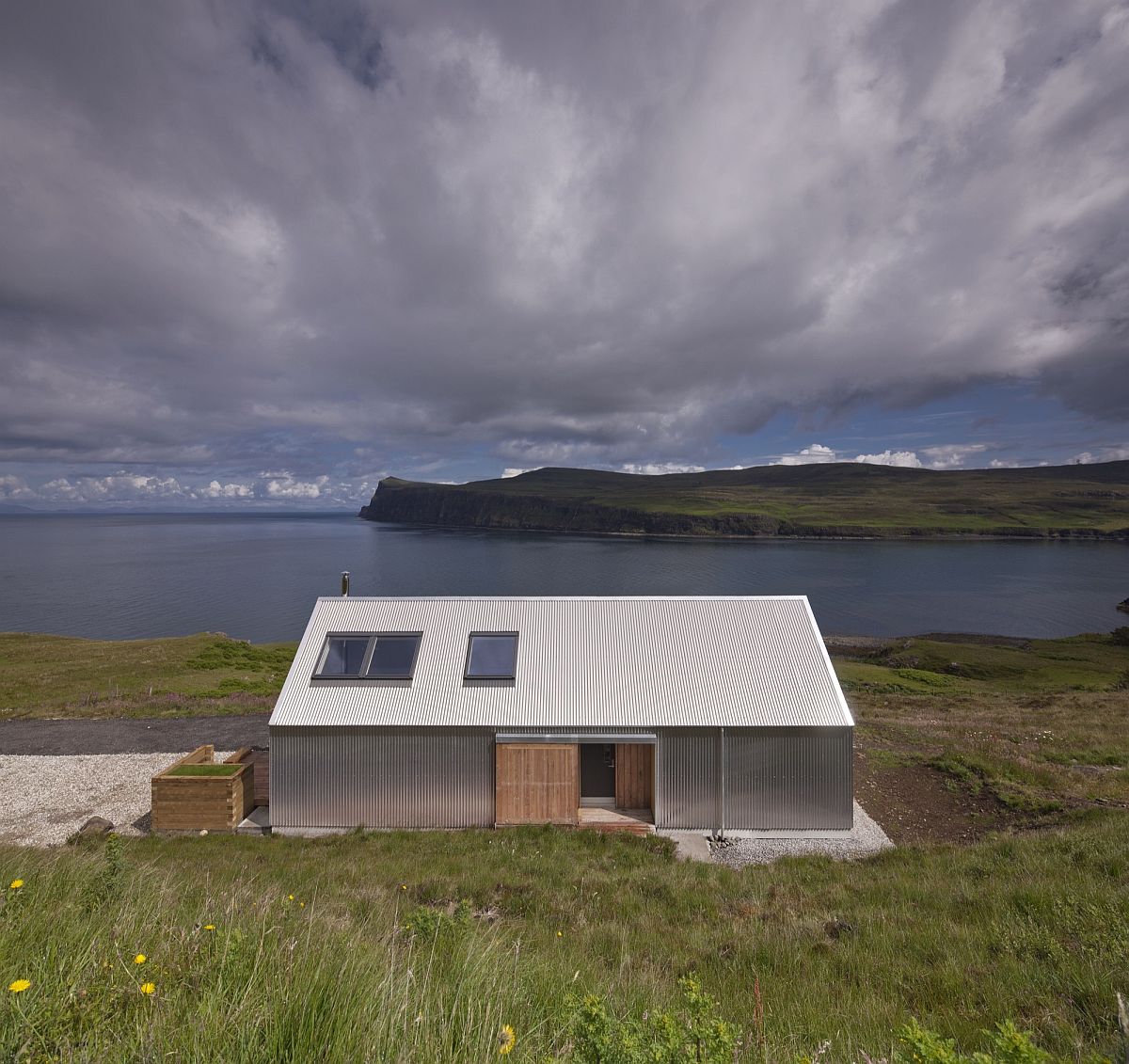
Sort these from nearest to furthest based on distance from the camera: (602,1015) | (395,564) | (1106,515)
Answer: (602,1015), (395,564), (1106,515)

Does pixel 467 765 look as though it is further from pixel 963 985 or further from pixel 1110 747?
pixel 1110 747

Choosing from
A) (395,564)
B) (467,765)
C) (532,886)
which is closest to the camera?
(532,886)

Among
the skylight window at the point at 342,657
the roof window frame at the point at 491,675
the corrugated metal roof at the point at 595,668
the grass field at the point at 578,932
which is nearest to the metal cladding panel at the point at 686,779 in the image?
the corrugated metal roof at the point at 595,668

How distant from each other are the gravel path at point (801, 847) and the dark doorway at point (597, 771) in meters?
3.17

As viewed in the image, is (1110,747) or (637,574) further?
(637,574)

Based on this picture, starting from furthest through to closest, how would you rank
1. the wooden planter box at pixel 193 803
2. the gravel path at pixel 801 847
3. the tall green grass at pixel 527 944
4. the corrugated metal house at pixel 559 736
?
1. the wooden planter box at pixel 193 803
2. the corrugated metal house at pixel 559 736
3. the gravel path at pixel 801 847
4. the tall green grass at pixel 527 944

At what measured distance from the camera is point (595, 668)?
15.8 metres

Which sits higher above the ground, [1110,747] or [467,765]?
[467,765]

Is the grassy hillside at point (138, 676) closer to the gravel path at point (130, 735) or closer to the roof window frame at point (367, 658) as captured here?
the gravel path at point (130, 735)

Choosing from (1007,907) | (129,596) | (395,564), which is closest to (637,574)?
(395,564)

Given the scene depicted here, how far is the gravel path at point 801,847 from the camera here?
13305mm

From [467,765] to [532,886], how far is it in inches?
174

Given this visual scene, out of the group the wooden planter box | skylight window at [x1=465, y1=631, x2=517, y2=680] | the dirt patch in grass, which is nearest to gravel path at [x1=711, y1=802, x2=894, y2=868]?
the dirt patch in grass

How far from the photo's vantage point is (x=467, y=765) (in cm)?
1486
